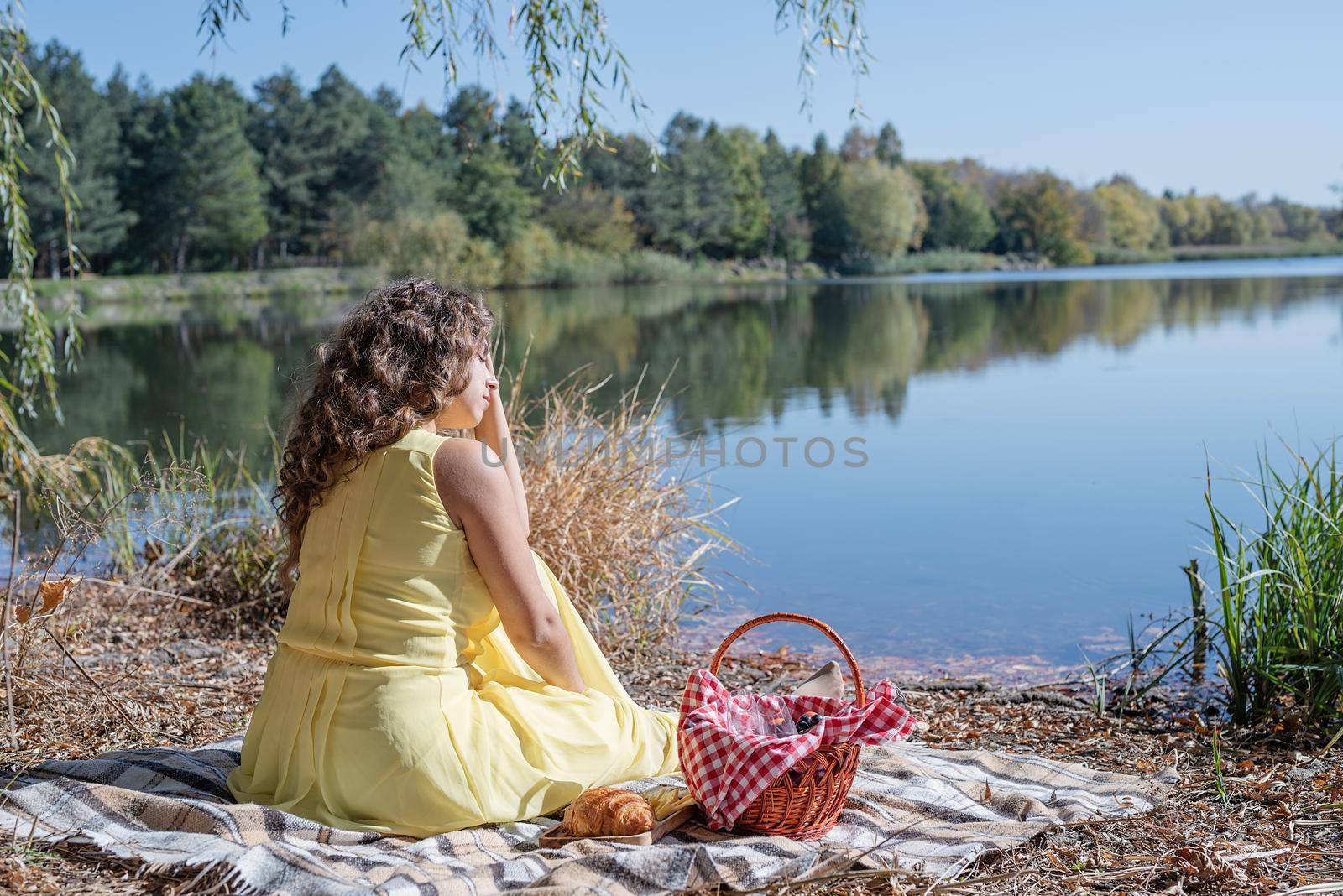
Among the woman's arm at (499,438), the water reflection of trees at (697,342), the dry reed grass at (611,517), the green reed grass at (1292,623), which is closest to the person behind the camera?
the woman's arm at (499,438)

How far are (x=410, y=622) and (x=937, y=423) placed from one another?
29.5ft

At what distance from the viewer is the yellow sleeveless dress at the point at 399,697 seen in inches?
87.4

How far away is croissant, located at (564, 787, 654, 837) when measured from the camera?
223cm

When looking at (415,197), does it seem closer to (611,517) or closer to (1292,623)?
(611,517)

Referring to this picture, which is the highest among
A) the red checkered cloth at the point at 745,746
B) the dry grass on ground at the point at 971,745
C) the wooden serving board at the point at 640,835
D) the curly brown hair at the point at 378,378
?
the curly brown hair at the point at 378,378

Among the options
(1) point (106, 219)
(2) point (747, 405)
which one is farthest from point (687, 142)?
(2) point (747, 405)

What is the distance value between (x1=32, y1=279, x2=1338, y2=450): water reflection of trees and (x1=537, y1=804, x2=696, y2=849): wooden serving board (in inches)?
50.7

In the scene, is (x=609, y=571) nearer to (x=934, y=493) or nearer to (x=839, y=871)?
(x=839, y=871)

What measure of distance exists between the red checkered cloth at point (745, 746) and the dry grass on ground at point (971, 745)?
21 centimetres

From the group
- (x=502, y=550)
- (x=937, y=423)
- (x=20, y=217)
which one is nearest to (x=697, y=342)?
(x=937, y=423)

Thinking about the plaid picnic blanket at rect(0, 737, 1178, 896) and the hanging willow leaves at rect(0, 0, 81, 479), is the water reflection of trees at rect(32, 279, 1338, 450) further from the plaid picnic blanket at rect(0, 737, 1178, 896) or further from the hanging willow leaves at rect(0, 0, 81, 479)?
the hanging willow leaves at rect(0, 0, 81, 479)

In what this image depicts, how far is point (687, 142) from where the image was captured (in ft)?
176

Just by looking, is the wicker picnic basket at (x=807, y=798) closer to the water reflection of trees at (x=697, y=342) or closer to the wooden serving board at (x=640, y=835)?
the wooden serving board at (x=640, y=835)

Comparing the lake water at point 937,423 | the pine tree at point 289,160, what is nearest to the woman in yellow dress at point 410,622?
the lake water at point 937,423
